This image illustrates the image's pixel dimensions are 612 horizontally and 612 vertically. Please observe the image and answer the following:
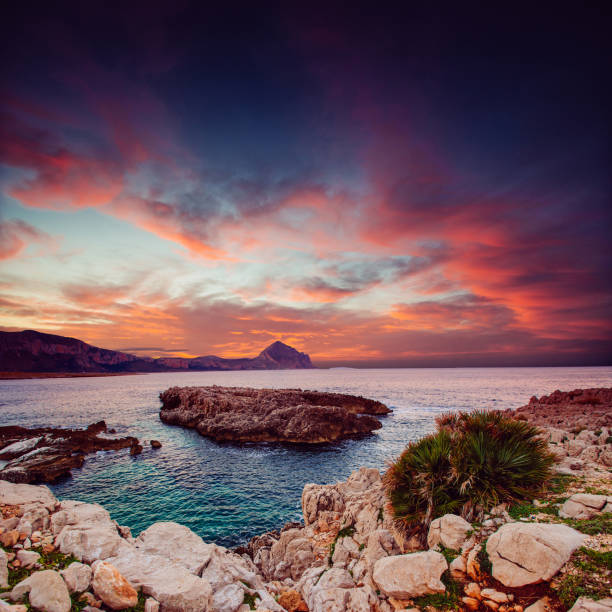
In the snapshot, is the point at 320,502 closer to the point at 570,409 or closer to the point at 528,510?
the point at 528,510

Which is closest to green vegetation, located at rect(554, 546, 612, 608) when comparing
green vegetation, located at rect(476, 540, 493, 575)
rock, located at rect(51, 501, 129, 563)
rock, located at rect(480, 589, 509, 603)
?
rock, located at rect(480, 589, 509, 603)

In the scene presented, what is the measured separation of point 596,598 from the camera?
15.0 feet

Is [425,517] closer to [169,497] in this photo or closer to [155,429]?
[169,497]

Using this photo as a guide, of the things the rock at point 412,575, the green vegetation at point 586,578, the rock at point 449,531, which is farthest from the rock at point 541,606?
the rock at point 449,531

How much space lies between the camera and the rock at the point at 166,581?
18.6 ft

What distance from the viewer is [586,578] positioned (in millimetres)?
4891

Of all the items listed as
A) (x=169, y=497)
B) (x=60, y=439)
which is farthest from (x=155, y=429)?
(x=169, y=497)

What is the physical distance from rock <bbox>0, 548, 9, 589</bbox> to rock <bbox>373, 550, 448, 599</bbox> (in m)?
6.61

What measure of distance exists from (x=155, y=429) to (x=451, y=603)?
45.9m

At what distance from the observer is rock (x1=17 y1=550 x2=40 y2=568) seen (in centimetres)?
595

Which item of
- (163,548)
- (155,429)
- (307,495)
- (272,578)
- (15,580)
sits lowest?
(155,429)

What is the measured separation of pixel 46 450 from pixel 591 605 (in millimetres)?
35543

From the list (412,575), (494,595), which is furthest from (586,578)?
(412,575)

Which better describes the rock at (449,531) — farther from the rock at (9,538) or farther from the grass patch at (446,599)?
the rock at (9,538)
